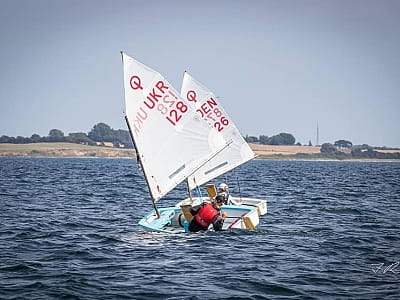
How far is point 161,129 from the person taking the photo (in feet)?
69.9

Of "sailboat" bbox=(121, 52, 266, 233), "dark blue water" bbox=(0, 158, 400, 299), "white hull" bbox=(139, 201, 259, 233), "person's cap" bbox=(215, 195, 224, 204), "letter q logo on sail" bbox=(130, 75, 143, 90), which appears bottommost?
"dark blue water" bbox=(0, 158, 400, 299)

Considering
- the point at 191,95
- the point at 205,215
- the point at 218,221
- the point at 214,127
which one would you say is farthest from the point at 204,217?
the point at 191,95

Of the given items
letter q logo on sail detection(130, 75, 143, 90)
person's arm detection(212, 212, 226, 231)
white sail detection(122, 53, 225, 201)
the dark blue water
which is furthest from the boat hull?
letter q logo on sail detection(130, 75, 143, 90)

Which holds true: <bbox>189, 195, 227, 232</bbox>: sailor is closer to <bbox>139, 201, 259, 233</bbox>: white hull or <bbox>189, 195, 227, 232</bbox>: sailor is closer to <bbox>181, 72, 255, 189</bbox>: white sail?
<bbox>139, 201, 259, 233</bbox>: white hull

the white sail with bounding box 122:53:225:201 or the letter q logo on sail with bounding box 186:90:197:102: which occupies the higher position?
the letter q logo on sail with bounding box 186:90:197:102

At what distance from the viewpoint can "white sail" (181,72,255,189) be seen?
27.2 meters

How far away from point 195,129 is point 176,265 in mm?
7547

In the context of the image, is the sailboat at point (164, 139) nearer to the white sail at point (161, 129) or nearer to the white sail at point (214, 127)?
the white sail at point (161, 129)

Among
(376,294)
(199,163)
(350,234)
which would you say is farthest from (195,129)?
(376,294)

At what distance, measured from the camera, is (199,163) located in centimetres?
2253

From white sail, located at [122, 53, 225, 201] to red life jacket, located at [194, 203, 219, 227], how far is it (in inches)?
59.6

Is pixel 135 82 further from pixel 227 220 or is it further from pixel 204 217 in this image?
pixel 227 220

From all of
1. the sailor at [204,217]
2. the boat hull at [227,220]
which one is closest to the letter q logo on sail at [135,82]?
the sailor at [204,217]

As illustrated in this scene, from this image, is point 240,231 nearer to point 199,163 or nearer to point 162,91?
point 199,163
